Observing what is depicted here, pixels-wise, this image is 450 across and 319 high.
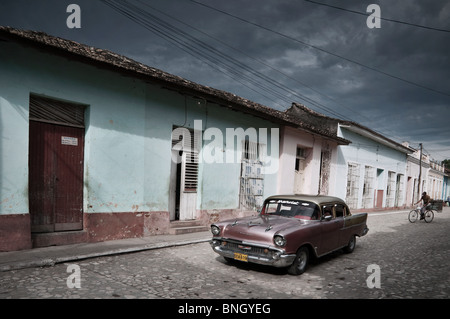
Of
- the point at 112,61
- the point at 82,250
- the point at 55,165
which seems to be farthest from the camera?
the point at 112,61

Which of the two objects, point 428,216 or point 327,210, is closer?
point 327,210

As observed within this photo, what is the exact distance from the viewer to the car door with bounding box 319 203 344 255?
6.02m

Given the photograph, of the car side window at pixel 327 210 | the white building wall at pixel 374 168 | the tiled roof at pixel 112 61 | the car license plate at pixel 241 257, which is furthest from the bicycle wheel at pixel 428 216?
the car license plate at pixel 241 257

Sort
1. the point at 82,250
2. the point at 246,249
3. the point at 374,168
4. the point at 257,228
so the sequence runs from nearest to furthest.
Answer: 1. the point at 246,249
2. the point at 257,228
3. the point at 82,250
4. the point at 374,168

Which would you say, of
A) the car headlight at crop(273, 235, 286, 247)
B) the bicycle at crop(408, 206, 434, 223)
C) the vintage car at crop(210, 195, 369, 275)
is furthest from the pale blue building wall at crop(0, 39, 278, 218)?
the bicycle at crop(408, 206, 434, 223)

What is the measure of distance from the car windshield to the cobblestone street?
99 centimetres

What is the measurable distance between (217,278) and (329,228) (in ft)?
8.19

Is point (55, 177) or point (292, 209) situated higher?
point (55, 177)

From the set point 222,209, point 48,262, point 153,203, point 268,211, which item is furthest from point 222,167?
point 48,262

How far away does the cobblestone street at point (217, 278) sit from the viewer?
431 centimetres

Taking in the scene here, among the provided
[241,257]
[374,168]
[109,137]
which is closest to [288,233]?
[241,257]

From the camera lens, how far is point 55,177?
661cm

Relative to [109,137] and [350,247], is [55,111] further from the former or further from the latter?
[350,247]
